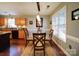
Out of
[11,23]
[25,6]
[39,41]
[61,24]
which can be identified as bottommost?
[39,41]

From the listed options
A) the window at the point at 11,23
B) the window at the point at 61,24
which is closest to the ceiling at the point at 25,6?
the window at the point at 61,24

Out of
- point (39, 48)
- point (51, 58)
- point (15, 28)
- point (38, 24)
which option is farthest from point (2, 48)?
point (38, 24)

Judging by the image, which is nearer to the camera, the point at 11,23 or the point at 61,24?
the point at 61,24

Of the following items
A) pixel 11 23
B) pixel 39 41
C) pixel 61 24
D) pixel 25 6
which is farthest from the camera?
pixel 11 23

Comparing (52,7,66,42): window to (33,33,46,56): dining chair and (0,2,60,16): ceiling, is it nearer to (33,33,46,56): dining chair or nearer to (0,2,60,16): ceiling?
(0,2,60,16): ceiling

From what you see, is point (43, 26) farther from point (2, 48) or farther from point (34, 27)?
point (2, 48)

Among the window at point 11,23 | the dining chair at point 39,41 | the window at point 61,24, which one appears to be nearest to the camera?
the dining chair at point 39,41

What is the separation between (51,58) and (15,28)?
9.92 meters

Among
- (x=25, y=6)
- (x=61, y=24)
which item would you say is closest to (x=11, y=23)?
(x=25, y=6)

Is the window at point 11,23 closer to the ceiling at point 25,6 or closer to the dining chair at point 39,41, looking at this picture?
the ceiling at point 25,6

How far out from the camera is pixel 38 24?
11.1m

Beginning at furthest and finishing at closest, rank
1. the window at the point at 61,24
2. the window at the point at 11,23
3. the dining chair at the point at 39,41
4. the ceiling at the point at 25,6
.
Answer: the window at the point at 11,23 → the ceiling at the point at 25,6 → the window at the point at 61,24 → the dining chair at the point at 39,41

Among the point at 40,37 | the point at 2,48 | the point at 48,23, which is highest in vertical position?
the point at 48,23

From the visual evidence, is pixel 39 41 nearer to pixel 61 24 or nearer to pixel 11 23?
pixel 61 24
